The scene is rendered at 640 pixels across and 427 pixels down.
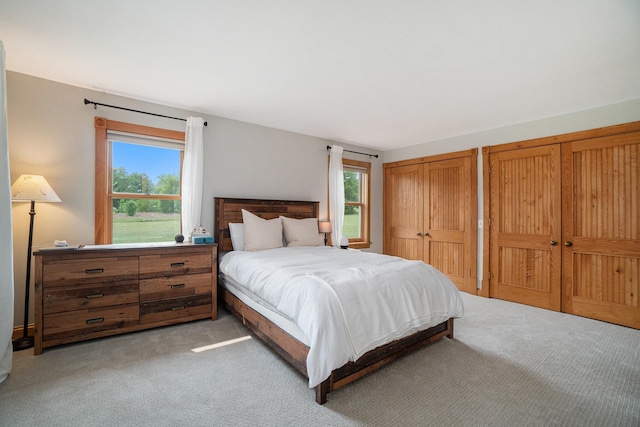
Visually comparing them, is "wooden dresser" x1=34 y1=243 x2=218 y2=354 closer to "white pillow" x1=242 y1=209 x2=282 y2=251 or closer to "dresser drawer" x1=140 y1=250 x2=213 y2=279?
"dresser drawer" x1=140 y1=250 x2=213 y2=279

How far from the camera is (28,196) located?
8.11 feet

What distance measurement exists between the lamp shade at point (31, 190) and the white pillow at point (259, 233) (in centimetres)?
189

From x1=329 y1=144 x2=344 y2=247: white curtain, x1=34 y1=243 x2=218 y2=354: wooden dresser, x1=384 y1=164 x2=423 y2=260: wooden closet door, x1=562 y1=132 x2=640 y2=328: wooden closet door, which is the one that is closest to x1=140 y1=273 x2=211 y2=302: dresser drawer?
x1=34 y1=243 x2=218 y2=354: wooden dresser

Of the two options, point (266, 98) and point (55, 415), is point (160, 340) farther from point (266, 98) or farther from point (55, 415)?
point (266, 98)

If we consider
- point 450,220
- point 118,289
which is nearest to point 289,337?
point 118,289

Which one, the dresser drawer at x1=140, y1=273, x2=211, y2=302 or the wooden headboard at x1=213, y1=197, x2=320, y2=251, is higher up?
the wooden headboard at x1=213, y1=197, x2=320, y2=251

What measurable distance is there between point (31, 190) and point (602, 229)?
236 inches

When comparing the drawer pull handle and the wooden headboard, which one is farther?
the wooden headboard

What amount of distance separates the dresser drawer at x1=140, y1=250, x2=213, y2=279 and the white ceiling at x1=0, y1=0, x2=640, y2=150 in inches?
71.6

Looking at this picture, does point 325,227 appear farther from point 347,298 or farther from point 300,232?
point 347,298

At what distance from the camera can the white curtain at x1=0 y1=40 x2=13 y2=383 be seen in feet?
6.59

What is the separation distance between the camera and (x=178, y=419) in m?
1.66

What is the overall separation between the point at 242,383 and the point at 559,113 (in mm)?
4689

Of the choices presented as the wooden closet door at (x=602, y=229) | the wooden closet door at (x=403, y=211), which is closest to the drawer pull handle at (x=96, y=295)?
the wooden closet door at (x=403, y=211)
